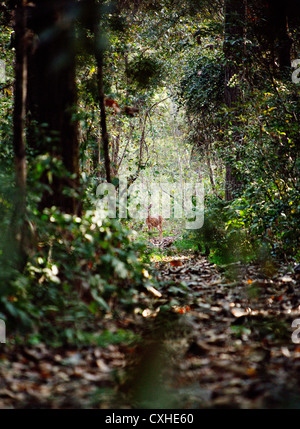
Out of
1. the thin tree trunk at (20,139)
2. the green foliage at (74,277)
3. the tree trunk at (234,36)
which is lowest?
the green foliage at (74,277)

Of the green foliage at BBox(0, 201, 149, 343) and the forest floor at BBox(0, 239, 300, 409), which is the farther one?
the green foliage at BBox(0, 201, 149, 343)

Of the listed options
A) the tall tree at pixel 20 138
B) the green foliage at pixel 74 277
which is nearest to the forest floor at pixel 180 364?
the green foliage at pixel 74 277

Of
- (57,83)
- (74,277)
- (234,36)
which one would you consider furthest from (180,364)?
(234,36)

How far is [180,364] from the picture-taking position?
3.16 meters

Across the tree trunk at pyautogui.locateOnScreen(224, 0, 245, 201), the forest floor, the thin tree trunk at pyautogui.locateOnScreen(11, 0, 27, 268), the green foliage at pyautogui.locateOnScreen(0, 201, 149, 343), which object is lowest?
the forest floor

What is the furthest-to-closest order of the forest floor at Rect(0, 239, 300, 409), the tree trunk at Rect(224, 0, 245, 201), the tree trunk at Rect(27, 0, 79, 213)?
the tree trunk at Rect(224, 0, 245, 201) → the tree trunk at Rect(27, 0, 79, 213) → the forest floor at Rect(0, 239, 300, 409)

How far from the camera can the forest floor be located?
263 centimetres

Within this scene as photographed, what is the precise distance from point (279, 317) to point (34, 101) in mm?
3939

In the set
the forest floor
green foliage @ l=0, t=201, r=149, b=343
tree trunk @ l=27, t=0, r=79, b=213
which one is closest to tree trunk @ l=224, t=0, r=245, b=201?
tree trunk @ l=27, t=0, r=79, b=213

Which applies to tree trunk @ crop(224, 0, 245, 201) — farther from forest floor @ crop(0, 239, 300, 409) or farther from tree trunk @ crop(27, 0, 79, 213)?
forest floor @ crop(0, 239, 300, 409)

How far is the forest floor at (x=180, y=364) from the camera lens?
8.62ft

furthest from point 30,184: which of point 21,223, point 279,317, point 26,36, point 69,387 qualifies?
point 279,317

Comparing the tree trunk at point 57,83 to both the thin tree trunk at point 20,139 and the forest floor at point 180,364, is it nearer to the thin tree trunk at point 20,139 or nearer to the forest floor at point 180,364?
the thin tree trunk at point 20,139

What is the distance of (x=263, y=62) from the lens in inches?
319
